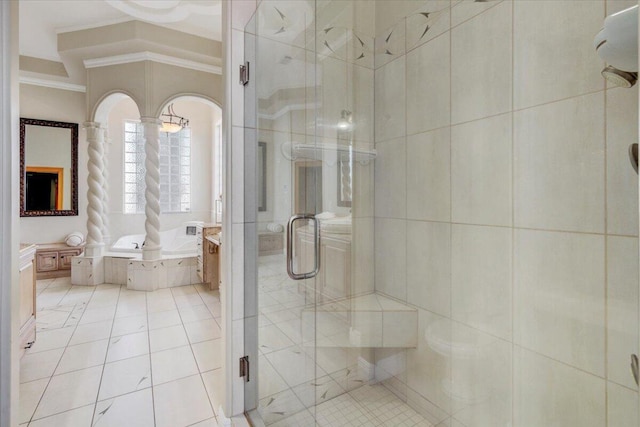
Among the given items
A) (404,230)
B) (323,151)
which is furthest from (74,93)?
(404,230)

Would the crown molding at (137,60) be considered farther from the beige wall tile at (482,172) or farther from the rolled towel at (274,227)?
the beige wall tile at (482,172)

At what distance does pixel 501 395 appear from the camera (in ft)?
3.89

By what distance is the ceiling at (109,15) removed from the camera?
10.5 ft

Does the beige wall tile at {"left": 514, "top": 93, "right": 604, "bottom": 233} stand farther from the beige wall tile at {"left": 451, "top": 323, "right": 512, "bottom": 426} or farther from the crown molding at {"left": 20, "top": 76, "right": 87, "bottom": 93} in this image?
the crown molding at {"left": 20, "top": 76, "right": 87, "bottom": 93}

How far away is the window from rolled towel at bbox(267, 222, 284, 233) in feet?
16.2

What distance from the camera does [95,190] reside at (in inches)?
171

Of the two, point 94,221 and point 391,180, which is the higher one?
point 391,180

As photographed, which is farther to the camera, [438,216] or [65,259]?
[65,259]

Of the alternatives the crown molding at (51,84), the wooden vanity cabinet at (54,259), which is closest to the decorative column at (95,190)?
the wooden vanity cabinet at (54,259)

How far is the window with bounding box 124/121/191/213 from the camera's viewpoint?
555cm

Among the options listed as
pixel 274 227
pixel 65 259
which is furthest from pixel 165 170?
Answer: pixel 274 227

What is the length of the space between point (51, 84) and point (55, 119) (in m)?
0.50

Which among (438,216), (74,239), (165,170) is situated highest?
(165,170)

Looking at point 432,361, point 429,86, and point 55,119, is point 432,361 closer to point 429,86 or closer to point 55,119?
point 429,86
